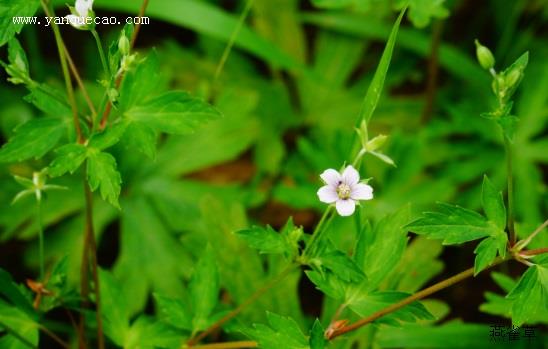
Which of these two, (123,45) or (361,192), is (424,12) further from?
(123,45)

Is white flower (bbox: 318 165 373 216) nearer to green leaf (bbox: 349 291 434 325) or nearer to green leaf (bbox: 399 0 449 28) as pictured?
green leaf (bbox: 349 291 434 325)

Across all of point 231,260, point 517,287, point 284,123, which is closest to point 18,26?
point 231,260

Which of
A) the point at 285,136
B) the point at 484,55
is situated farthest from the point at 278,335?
the point at 285,136

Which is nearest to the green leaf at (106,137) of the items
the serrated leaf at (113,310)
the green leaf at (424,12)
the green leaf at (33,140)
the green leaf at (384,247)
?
the green leaf at (33,140)

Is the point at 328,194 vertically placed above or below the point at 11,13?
below

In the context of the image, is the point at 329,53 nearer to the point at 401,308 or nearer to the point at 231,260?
the point at 231,260

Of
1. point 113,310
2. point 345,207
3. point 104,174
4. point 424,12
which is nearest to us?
point 345,207
